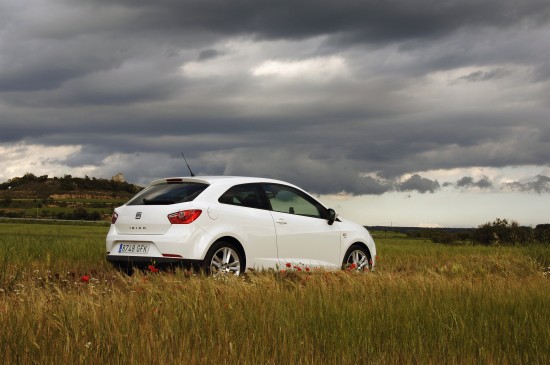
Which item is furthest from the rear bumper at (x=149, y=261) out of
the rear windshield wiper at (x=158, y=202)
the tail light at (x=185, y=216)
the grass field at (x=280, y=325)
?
the grass field at (x=280, y=325)

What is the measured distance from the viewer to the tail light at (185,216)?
10953 millimetres

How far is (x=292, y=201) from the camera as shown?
42.0ft

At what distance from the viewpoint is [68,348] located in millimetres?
5445

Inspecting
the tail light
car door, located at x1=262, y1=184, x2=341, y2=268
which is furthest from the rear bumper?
car door, located at x1=262, y1=184, x2=341, y2=268

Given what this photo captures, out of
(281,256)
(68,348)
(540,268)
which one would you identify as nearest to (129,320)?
(68,348)

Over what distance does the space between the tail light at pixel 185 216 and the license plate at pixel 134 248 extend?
0.70 metres

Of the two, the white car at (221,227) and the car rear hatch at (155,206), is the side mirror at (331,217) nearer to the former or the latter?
the white car at (221,227)

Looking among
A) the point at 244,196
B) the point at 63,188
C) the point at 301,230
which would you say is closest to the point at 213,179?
the point at 244,196

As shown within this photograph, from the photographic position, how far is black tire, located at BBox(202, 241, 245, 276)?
35.8 feet

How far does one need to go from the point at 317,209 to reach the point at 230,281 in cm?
460

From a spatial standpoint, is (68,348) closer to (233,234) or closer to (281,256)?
(233,234)

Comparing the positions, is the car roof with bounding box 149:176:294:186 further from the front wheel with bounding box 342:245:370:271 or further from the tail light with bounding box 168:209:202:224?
the front wheel with bounding box 342:245:370:271

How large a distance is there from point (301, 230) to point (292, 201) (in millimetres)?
597

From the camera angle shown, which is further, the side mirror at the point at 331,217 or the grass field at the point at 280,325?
the side mirror at the point at 331,217
